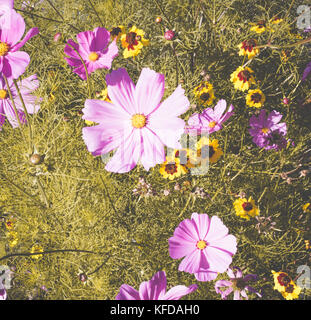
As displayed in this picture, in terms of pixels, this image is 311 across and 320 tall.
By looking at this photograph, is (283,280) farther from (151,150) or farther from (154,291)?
(151,150)

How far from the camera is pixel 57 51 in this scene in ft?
3.51

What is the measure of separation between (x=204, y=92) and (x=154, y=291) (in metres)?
0.71

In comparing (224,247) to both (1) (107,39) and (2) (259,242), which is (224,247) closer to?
(2) (259,242)

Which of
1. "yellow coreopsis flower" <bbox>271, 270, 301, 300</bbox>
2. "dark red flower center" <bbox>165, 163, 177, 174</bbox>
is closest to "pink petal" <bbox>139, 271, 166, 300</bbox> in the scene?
"dark red flower center" <bbox>165, 163, 177, 174</bbox>

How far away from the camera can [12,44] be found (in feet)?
2.19

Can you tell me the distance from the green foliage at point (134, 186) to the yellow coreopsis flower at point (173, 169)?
8 cm

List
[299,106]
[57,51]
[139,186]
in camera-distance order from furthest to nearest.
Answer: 1. [299,106]
2. [57,51]
3. [139,186]

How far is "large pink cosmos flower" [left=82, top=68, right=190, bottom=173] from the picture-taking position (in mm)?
685

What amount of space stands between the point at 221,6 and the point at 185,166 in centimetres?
75

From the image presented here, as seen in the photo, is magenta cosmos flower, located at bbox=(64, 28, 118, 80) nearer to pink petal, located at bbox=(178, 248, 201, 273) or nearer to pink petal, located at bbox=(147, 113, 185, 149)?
pink petal, located at bbox=(147, 113, 185, 149)

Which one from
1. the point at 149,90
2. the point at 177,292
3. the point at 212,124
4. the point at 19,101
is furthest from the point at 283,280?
the point at 19,101

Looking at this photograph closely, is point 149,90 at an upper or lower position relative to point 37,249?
upper
